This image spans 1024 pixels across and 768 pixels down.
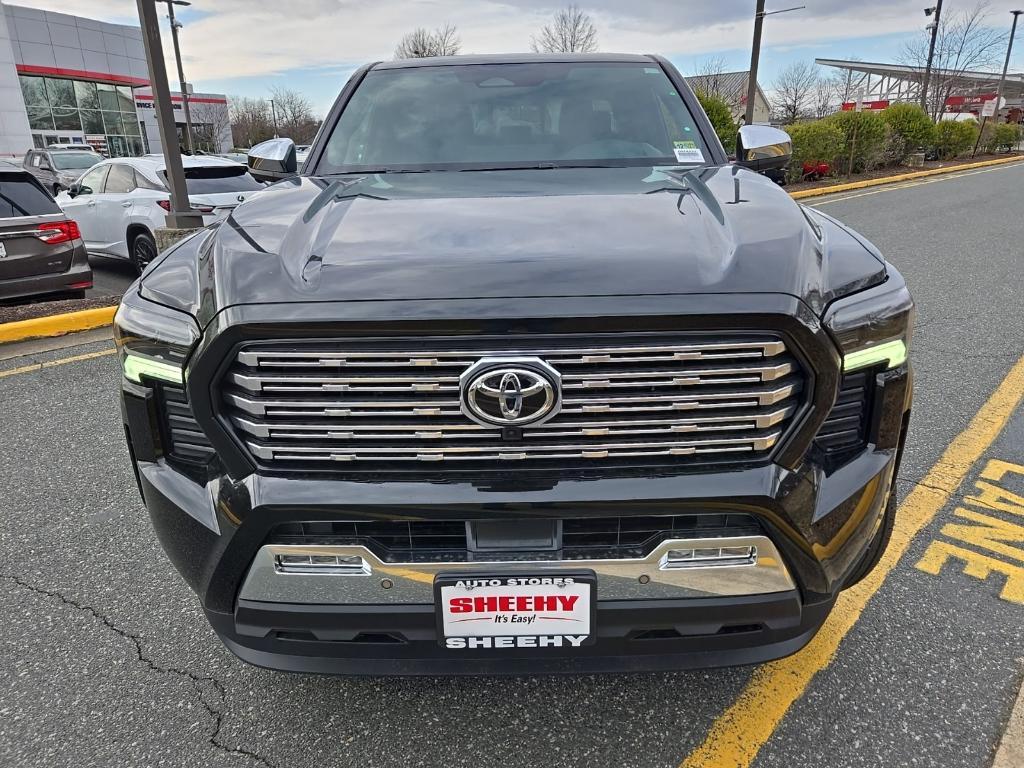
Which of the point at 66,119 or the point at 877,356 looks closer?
the point at 877,356

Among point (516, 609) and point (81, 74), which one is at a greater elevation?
point (81, 74)

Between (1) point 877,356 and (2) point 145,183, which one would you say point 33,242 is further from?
(1) point 877,356

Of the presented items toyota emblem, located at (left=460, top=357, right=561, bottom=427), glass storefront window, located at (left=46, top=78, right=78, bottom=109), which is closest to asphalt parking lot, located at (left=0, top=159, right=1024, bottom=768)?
toyota emblem, located at (left=460, top=357, right=561, bottom=427)

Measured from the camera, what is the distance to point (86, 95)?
140 feet

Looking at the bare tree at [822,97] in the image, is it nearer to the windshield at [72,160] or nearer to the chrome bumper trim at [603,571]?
the windshield at [72,160]

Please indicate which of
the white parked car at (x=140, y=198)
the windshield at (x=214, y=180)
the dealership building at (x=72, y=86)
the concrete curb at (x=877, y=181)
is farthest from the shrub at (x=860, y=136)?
the dealership building at (x=72, y=86)

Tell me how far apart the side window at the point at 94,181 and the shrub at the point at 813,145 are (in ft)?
52.5

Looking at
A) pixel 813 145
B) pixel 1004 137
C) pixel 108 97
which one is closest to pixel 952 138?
pixel 1004 137

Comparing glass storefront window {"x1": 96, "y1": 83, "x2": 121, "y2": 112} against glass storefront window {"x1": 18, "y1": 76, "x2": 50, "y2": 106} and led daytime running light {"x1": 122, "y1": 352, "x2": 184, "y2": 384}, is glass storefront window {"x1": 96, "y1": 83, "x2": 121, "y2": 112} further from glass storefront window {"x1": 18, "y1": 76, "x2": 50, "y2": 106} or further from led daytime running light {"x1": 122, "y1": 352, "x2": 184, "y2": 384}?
led daytime running light {"x1": 122, "y1": 352, "x2": 184, "y2": 384}

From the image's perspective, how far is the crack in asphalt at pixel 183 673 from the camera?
1982 mm

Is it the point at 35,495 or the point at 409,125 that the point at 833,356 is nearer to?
the point at 409,125

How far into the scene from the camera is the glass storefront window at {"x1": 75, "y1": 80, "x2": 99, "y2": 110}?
42.0 m

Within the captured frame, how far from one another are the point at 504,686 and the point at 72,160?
2289cm

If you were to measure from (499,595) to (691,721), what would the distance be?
2.75 feet
